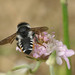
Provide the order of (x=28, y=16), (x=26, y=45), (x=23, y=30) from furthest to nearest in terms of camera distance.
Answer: (x=28, y=16) → (x=23, y=30) → (x=26, y=45)

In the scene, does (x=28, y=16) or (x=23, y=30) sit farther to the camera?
(x=28, y=16)

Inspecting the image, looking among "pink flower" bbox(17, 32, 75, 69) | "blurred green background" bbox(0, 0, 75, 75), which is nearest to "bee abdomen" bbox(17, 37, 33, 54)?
"pink flower" bbox(17, 32, 75, 69)

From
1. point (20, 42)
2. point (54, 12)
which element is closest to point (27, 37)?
point (20, 42)

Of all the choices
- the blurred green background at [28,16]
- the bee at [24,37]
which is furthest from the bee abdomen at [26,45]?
the blurred green background at [28,16]

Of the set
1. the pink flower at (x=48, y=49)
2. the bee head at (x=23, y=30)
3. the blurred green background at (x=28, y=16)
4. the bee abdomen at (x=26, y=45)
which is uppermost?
the bee head at (x=23, y=30)

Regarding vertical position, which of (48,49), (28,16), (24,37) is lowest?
(28,16)

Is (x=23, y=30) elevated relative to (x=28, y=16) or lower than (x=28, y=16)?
elevated

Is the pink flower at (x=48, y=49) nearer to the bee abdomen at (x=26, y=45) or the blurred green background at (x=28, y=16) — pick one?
the bee abdomen at (x=26, y=45)

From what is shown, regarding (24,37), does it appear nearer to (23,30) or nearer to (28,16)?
(23,30)

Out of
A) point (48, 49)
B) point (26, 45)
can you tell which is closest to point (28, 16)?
point (48, 49)

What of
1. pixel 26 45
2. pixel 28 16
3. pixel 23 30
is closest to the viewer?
pixel 26 45

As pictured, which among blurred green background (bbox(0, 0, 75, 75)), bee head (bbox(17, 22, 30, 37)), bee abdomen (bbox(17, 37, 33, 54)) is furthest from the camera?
blurred green background (bbox(0, 0, 75, 75))

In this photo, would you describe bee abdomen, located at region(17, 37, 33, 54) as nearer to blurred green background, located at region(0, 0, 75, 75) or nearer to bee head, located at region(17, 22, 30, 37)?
bee head, located at region(17, 22, 30, 37)
